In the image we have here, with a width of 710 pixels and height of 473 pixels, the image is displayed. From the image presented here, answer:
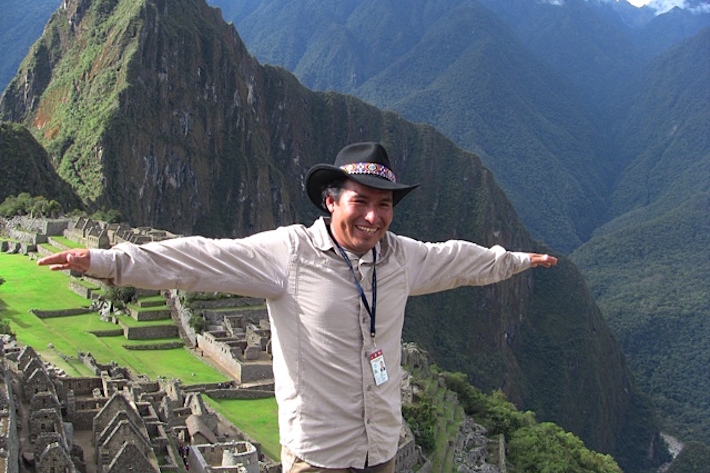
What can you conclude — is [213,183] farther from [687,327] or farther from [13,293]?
[13,293]

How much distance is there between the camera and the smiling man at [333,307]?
6668 mm

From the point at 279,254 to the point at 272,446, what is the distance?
21.3 metres

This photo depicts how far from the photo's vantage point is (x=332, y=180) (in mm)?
7090

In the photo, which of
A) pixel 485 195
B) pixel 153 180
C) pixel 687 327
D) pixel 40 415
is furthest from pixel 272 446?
pixel 485 195

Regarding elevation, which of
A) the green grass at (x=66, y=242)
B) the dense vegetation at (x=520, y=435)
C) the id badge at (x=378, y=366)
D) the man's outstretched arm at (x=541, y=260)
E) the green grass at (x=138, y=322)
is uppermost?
the man's outstretched arm at (x=541, y=260)

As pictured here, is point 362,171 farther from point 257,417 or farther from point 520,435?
point 520,435

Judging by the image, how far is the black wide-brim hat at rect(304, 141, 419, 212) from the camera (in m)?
6.79

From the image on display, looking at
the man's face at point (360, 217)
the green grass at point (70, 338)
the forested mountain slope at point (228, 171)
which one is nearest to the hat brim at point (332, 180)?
the man's face at point (360, 217)

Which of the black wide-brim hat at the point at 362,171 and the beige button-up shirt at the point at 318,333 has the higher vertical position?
the black wide-brim hat at the point at 362,171

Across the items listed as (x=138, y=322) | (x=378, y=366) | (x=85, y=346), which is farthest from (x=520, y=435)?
(x=378, y=366)

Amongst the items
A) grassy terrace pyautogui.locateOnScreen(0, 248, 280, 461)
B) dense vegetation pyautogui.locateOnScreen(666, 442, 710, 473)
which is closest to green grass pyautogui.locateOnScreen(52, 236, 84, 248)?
grassy terrace pyautogui.locateOnScreen(0, 248, 280, 461)

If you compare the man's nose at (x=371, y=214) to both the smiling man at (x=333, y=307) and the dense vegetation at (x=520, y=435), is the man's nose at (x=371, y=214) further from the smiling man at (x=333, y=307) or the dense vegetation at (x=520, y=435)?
the dense vegetation at (x=520, y=435)

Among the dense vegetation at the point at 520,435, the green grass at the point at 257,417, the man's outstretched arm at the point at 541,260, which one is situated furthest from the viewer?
the dense vegetation at the point at 520,435

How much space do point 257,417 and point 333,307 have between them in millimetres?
Result: 24137
